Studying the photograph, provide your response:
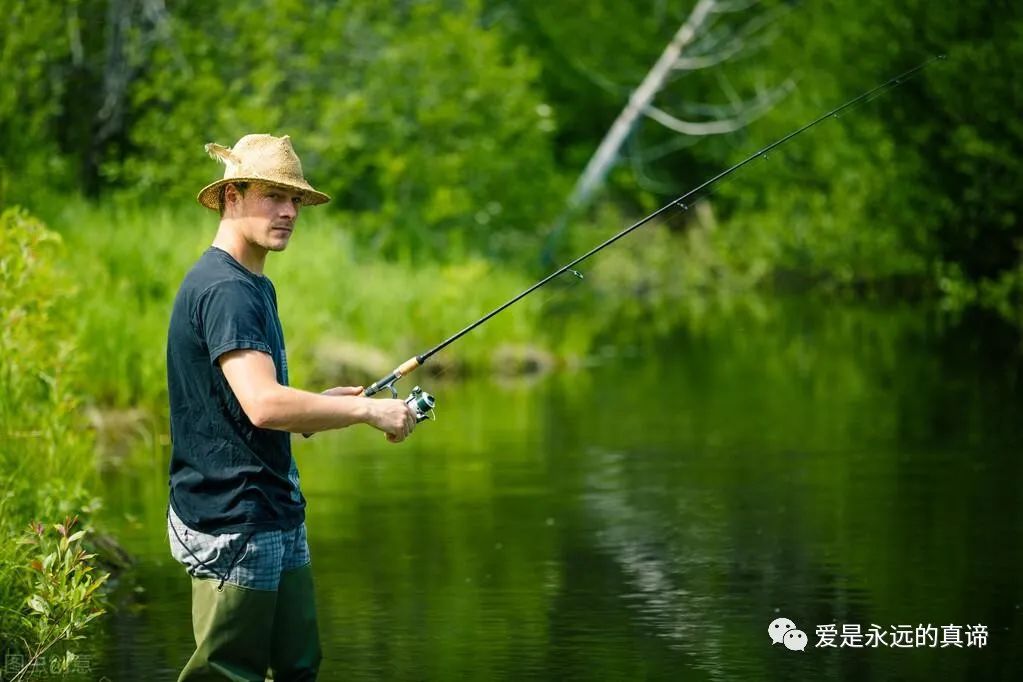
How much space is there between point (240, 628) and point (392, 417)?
2.32 feet

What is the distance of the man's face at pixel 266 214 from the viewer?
5.96 metres

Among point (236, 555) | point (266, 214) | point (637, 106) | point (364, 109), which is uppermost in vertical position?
point (637, 106)

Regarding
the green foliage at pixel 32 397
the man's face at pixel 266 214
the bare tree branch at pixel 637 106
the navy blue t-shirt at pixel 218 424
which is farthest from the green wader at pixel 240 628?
the bare tree branch at pixel 637 106

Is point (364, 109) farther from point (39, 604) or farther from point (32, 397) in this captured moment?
point (39, 604)

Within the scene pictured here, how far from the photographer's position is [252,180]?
5.96 meters

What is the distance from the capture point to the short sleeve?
5.69m

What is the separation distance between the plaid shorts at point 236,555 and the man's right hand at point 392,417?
41cm

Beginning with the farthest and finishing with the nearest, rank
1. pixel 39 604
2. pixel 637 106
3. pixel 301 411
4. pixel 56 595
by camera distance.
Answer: pixel 637 106
pixel 56 595
pixel 39 604
pixel 301 411

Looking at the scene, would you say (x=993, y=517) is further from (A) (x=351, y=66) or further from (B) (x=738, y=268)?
(B) (x=738, y=268)

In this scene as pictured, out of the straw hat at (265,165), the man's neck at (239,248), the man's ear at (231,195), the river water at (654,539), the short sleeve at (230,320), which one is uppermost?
the straw hat at (265,165)

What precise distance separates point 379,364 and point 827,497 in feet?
27.7

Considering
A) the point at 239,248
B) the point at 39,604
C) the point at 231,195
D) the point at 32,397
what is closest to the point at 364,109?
the point at 32,397

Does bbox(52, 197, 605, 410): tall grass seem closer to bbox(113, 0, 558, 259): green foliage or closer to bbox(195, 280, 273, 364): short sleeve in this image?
bbox(113, 0, 558, 259): green foliage

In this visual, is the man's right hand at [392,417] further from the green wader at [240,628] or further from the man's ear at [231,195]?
the man's ear at [231,195]
